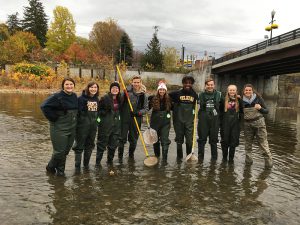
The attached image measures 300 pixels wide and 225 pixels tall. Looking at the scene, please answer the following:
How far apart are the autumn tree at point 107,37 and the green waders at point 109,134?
5890cm

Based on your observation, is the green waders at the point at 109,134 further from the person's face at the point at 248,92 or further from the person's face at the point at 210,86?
the person's face at the point at 248,92

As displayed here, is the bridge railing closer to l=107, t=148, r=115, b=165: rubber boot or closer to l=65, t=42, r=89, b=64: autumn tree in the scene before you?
l=107, t=148, r=115, b=165: rubber boot

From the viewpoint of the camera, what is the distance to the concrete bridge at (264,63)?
24514 millimetres

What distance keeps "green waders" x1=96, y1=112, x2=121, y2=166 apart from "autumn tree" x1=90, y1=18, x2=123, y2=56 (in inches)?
2319

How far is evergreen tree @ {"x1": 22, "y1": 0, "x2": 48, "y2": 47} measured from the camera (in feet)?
236

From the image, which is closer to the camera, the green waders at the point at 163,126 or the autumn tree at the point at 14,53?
the green waders at the point at 163,126

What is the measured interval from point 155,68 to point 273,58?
1199 inches

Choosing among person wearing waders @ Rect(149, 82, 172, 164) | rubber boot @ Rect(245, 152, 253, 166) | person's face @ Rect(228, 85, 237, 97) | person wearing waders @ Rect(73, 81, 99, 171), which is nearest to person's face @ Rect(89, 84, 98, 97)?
person wearing waders @ Rect(73, 81, 99, 171)

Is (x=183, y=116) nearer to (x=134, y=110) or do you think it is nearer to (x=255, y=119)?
(x=134, y=110)

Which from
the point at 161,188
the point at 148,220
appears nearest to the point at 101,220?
the point at 148,220

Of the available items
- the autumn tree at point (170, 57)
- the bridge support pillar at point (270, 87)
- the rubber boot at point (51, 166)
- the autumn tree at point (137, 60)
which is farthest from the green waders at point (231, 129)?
the autumn tree at point (170, 57)

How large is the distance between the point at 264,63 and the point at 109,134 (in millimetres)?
28153

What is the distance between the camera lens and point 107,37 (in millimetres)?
65625

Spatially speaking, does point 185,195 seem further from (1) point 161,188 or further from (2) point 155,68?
(2) point 155,68
